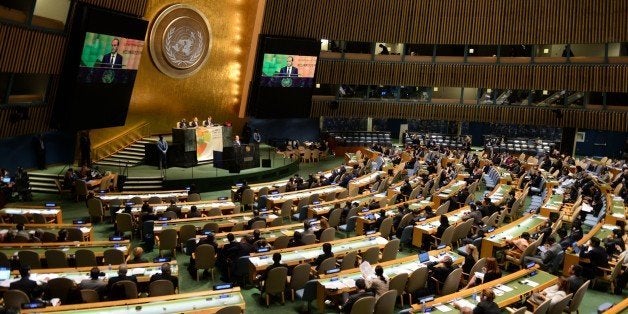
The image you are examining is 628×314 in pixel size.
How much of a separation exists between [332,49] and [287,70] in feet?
18.2

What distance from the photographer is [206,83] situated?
26.8 metres

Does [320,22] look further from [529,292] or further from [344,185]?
[529,292]

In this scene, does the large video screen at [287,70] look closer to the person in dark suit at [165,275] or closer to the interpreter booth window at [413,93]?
the interpreter booth window at [413,93]

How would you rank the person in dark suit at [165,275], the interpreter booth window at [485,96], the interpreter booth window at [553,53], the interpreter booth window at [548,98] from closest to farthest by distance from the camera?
the person in dark suit at [165,275] → the interpreter booth window at [553,53] → the interpreter booth window at [548,98] → the interpreter booth window at [485,96]

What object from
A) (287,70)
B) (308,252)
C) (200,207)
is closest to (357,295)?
(308,252)

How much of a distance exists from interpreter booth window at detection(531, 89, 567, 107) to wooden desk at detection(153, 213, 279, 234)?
21.2 m

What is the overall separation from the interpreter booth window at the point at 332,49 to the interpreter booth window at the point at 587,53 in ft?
41.6

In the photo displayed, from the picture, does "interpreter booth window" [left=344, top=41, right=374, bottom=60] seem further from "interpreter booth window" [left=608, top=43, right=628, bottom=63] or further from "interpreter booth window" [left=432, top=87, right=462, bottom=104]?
"interpreter booth window" [left=608, top=43, right=628, bottom=63]

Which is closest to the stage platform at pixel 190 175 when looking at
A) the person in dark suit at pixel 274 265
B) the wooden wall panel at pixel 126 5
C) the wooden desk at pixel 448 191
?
the wooden wall panel at pixel 126 5

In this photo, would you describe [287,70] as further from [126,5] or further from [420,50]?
[420,50]

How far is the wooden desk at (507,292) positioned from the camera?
817cm

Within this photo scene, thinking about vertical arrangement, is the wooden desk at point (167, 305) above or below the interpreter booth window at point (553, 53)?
below

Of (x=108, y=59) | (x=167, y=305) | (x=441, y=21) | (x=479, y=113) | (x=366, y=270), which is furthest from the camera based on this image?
(x=479, y=113)

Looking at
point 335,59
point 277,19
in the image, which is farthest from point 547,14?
point 277,19
